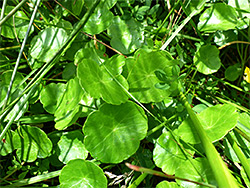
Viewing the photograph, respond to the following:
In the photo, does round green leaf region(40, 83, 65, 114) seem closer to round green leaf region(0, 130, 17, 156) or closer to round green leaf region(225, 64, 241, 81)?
round green leaf region(0, 130, 17, 156)

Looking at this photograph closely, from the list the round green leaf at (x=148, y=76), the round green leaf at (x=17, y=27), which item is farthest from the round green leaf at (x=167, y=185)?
the round green leaf at (x=17, y=27)

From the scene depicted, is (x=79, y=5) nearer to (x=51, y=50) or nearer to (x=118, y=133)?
(x=51, y=50)

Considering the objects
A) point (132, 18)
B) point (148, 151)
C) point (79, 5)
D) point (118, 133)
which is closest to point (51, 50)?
point (79, 5)

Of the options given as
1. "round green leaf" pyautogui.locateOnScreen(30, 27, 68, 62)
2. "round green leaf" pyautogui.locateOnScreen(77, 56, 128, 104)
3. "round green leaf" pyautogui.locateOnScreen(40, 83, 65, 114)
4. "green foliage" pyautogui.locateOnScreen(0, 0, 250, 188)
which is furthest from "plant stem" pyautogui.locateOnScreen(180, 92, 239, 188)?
"round green leaf" pyautogui.locateOnScreen(30, 27, 68, 62)

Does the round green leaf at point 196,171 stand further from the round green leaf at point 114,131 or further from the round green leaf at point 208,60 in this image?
the round green leaf at point 208,60

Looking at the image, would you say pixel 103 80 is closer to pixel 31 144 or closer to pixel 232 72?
pixel 31 144

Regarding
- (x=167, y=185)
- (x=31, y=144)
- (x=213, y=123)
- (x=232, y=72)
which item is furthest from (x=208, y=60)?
(x=31, y=144)

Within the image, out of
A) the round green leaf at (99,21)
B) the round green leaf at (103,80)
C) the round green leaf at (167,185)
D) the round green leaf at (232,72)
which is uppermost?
the round green leaf at (99,21)

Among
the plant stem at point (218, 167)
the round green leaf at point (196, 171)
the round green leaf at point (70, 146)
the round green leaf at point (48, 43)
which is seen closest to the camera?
the plant stem at point (218, 167)
